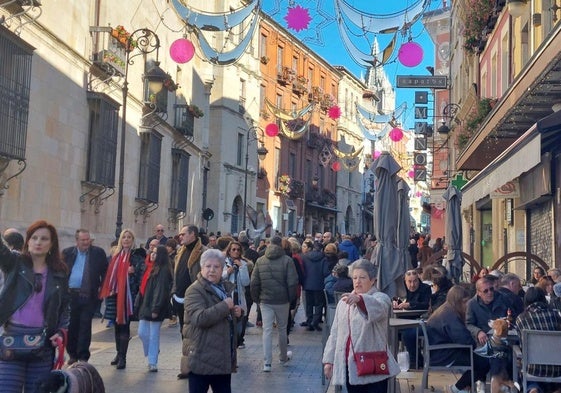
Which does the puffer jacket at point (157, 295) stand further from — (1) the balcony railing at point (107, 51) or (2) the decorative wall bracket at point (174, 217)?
(2) the decorative wall bracket at point (174, 217)

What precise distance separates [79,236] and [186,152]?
21086mm

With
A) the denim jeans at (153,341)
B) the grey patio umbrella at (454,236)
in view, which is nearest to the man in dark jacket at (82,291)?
the denim jeans at (153,341)

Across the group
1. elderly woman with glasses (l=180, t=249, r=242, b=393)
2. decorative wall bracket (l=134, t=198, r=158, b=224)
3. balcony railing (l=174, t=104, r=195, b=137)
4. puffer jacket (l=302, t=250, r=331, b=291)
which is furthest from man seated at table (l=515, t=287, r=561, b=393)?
balcony railing (l=174, t=104, r=195, b=137)

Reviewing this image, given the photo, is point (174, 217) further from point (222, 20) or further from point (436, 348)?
point (436, 348)

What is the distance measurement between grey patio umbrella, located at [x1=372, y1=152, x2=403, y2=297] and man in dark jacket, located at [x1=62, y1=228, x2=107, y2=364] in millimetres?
3865

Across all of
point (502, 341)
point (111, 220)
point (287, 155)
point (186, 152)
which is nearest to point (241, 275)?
point (502, 341)

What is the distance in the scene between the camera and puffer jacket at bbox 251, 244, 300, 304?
11.1m

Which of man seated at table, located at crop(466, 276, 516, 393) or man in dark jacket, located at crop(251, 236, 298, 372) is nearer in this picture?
man seated at table, located at crop(466, 276, 516, 393)

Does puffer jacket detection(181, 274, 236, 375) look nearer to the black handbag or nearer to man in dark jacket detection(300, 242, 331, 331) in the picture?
the black handbag

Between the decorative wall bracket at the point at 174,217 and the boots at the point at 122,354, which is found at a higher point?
the decorative wall bracket at the point at 174,217

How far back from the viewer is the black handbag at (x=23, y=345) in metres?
4.97

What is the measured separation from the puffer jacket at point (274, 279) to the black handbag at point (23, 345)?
6.11 metres

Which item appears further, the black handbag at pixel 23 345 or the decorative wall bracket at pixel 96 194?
the decorative wall bracket at pixel 96 194

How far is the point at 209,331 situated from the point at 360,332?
4.06 ft
